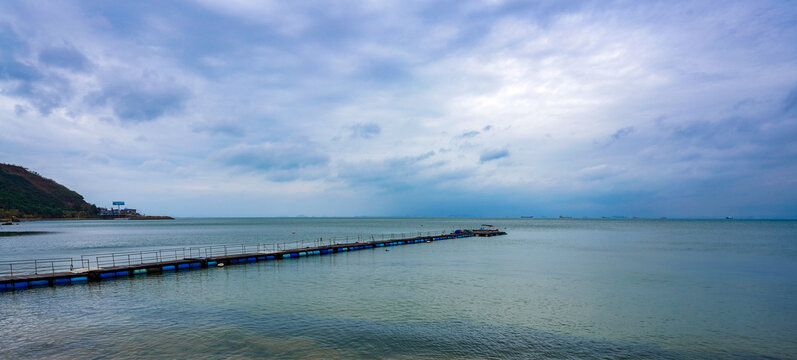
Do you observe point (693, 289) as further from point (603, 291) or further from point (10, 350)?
point (10, 350)

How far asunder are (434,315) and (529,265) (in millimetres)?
24303

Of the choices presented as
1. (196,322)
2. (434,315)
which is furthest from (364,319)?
(196,322)

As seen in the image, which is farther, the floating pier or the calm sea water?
the floating pier

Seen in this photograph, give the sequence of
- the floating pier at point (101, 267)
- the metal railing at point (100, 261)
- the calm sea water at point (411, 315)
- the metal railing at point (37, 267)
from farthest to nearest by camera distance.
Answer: the metal railing at point (100, 261) → the metal railing at point (37, 267) → the floating pier at point (101, 267) → the calm sea water at point (411, 315)

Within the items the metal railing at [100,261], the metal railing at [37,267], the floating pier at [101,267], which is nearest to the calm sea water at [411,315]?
the floating pier at [101,267]

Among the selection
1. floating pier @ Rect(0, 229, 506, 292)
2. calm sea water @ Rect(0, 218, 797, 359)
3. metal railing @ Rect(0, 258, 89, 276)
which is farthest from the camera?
metal railing @ Rect(0, 258, 89, 276)

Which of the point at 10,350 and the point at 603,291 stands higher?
the point at 10,350

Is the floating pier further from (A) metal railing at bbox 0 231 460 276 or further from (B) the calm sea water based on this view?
(B) the calm sea water

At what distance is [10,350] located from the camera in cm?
1603

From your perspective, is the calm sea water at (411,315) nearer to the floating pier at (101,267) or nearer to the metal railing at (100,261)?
the floating pier at (101,267)

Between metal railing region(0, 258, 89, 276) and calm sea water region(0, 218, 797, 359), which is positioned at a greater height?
metal railing region(0, 258, 89, 276)

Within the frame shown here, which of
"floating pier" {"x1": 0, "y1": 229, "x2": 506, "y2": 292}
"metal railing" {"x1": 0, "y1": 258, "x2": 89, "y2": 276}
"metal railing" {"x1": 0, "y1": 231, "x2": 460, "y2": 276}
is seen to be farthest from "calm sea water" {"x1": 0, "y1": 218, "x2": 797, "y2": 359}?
"metal railing" {"x1": 0, "y1": 258, "x2": 89, "y2": 276}

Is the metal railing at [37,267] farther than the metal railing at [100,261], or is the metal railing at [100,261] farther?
the metal railing at [100,261]

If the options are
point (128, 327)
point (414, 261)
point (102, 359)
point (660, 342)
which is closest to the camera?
point (102, 359)
